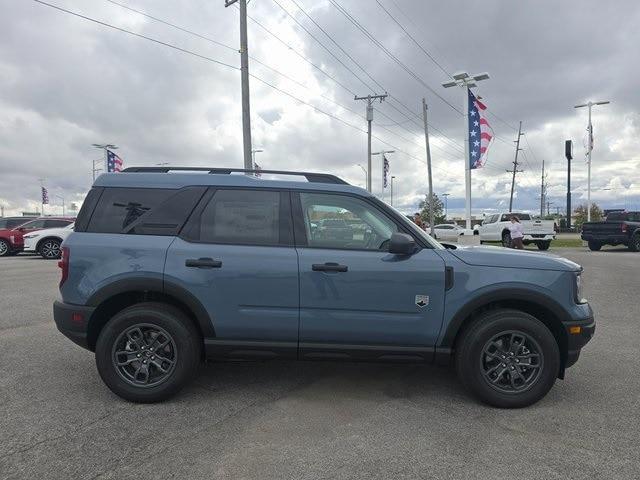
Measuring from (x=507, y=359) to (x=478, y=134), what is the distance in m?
18.8

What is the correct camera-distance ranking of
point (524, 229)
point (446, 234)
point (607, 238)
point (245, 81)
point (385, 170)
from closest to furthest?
1. point (245, 81)
2. point (607, 238)
3. point (524, 229)
4. point (446, 234)
5. point (385, 170)

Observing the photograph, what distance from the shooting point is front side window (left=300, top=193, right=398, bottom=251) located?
3.97 metres

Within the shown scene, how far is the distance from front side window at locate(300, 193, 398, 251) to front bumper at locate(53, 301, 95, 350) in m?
1.89

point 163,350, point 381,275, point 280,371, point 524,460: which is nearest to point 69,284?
point 163,350

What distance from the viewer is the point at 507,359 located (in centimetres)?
389

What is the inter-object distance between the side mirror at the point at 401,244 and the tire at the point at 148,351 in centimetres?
172

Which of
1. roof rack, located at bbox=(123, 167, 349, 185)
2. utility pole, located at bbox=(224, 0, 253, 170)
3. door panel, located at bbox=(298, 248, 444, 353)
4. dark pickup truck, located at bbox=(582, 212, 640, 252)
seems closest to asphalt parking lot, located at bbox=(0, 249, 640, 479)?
door panel, located at bbox=(298, 248, 444, 353)

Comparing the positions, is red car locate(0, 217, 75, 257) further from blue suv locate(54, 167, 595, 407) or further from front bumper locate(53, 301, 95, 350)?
blue suv locate(54, 167, 595, 407)

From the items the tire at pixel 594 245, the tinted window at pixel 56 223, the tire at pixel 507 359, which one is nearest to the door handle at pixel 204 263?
the tire at pixel 507 359

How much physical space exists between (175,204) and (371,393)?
229 centimetres

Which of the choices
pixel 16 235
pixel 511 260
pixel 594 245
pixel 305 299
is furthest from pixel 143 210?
pixel 594 245

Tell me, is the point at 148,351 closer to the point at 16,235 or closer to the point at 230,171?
the point at 230,171

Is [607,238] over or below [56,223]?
below

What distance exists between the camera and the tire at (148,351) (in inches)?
152
